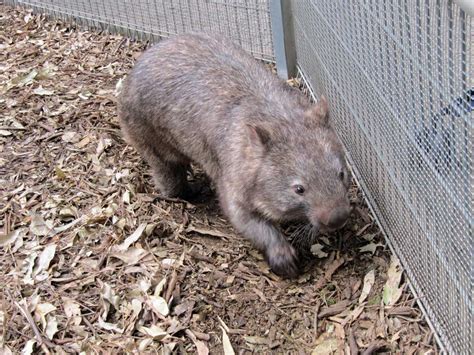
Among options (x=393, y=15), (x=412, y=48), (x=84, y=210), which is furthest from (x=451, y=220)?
(x=84, y=210)

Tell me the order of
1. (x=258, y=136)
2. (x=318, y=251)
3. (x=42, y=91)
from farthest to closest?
(x=42, y=91) → (x=318, y=251) → (x=258, y=136)

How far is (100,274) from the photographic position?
4336 mm

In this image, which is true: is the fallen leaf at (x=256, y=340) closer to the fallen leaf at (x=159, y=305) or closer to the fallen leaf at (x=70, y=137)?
the fallen leaf at (x=159, y=305)

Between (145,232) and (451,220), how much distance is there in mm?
2132

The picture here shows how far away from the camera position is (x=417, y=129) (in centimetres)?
341

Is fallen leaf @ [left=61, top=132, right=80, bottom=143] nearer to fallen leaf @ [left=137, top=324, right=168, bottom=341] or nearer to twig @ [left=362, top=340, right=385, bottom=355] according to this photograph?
fallen leaf @ [left=137, top=324, right=168, bottom=341]

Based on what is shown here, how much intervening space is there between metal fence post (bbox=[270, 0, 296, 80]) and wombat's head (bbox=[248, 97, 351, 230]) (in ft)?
Result: 6.05

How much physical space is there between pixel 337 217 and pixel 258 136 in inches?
25.1

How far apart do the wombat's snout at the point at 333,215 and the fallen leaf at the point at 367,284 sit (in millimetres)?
499

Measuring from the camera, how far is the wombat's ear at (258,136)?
13.5 ft

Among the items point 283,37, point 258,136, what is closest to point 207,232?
point 258,136

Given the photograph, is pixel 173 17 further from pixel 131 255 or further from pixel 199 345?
pixel 199 345

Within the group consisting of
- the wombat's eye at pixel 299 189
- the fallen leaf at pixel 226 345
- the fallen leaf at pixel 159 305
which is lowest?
the fallen leaf at pixel 226 345

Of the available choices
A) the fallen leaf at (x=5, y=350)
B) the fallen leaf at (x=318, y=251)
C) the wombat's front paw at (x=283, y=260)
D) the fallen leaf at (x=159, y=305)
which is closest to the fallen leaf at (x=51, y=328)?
the fallen leaf at (x=5, y=350)
